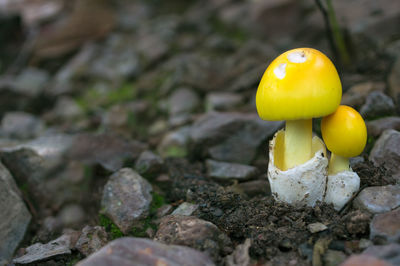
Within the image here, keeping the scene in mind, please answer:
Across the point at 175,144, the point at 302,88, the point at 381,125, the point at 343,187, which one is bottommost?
the point at 175,144

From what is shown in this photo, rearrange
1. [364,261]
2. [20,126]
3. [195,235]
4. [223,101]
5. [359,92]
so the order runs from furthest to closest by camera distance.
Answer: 1. [20,126]
2. [223,101]
3. [359,92]
4. [195,235]
5. [364,261]

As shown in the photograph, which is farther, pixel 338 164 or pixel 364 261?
pixel 338 164

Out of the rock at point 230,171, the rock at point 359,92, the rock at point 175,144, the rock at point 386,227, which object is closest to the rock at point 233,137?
the rock at point 175,144

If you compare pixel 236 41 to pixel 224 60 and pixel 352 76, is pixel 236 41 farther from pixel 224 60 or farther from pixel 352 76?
pixel 352 76

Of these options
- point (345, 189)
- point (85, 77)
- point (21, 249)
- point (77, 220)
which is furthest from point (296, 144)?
point (85, 77)

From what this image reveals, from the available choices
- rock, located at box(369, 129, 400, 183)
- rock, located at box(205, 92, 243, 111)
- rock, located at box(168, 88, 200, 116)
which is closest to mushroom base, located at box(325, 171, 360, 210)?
rock, located at box(369, 129, 400, 183)

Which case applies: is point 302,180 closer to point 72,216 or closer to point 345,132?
point 345,132

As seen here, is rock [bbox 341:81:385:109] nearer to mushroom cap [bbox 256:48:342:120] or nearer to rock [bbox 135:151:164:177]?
mushroom cap [bbox 256:48:342:120]

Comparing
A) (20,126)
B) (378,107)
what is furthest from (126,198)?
(20,126)
